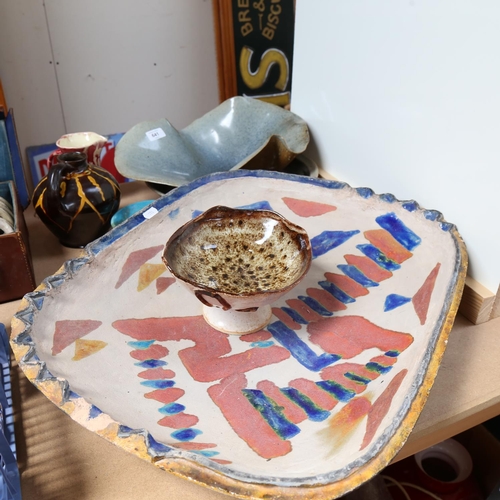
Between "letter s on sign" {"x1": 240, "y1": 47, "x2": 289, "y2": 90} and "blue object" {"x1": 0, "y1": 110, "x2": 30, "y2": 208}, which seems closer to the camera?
"blue object" {"x1": 0, "y1": 110, "x2": 30, "y2": 208}

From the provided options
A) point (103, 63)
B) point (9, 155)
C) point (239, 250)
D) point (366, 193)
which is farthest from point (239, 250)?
point (103, 63)

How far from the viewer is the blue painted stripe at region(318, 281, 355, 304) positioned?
27.7 inches

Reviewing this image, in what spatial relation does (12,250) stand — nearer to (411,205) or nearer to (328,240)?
(328,240)

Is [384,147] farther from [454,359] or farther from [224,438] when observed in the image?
[224,438]

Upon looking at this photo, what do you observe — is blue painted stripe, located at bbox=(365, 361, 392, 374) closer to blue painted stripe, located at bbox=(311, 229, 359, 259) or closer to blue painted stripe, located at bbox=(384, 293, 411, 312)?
blue painted stripe, located at bbox=(384, 293, 411, 312)

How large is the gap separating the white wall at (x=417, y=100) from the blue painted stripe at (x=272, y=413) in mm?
355

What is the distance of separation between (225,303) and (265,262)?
128 mm

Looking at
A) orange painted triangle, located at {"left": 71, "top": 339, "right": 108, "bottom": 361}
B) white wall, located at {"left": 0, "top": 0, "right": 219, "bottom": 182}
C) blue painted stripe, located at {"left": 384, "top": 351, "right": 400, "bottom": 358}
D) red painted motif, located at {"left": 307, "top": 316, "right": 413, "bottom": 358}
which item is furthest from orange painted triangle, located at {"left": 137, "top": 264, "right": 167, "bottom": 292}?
white wall, located at {"left": 0, "top": 0, "right": 219, "bottom": 182}

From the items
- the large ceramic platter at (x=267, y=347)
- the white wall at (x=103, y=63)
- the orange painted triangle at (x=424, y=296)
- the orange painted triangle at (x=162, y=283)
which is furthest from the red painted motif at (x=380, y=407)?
the white wall at (x=103, y=63)

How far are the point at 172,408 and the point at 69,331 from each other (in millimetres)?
150

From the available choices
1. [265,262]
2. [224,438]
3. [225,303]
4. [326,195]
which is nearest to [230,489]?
[224,438]

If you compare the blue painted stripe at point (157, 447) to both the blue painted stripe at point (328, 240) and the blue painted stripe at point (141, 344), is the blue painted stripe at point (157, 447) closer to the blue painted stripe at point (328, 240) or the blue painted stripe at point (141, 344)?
the blue painted stripe at point (141, 344)

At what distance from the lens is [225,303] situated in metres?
0.60

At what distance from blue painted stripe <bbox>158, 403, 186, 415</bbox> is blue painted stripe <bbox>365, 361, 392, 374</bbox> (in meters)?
0.22
